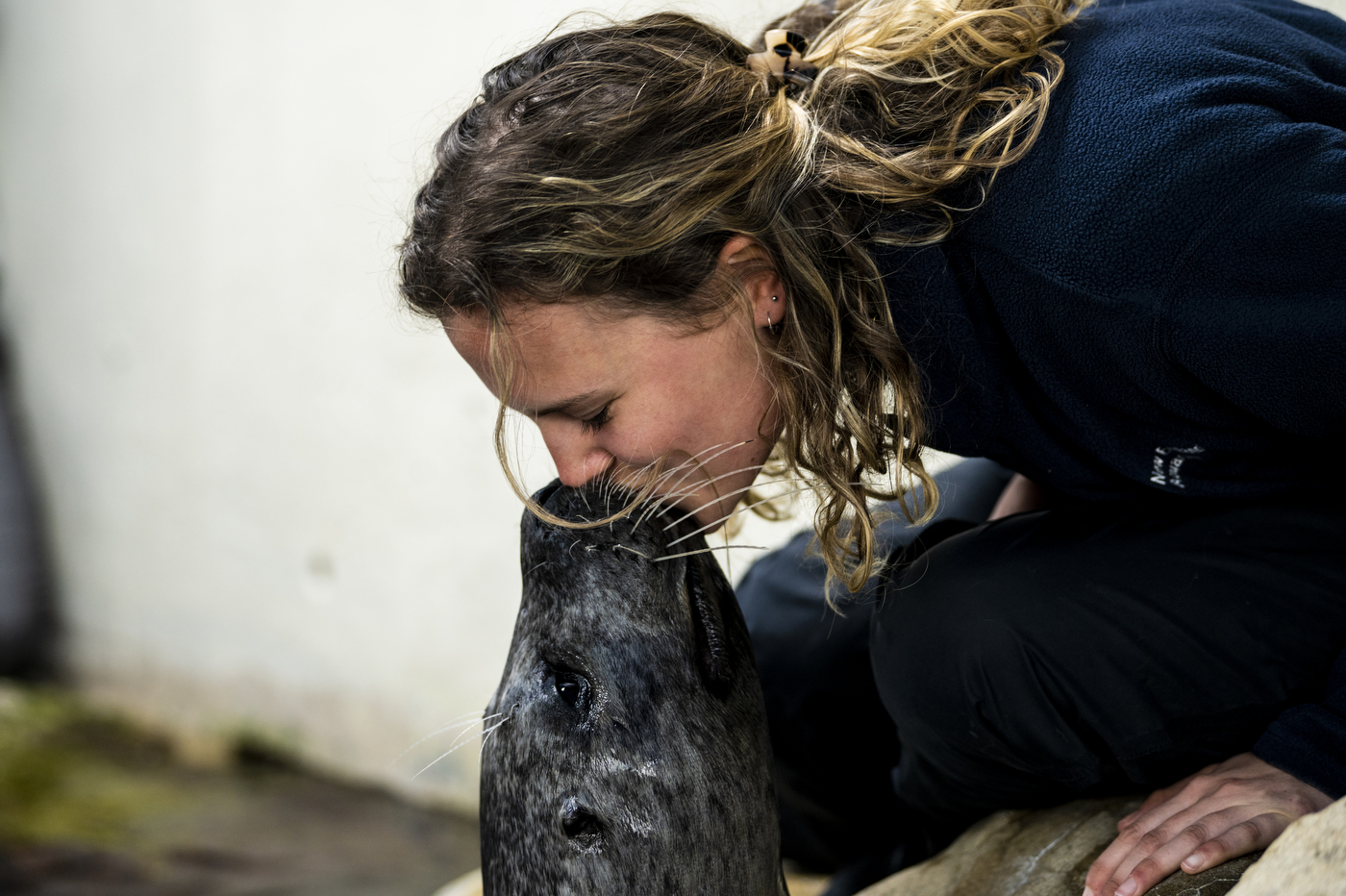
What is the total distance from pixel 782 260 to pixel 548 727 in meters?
0.66

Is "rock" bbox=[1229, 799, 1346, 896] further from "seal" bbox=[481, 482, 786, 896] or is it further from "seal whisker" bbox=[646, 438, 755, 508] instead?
"seal whisker" bbox=[646, 438, 755, 508]

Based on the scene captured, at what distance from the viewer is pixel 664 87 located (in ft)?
4.62

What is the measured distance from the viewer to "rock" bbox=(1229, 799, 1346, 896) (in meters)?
1.01

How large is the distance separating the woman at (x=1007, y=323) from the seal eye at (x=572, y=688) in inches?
10.2

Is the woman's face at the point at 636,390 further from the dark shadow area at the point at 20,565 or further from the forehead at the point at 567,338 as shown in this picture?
the dark shadow area at the point at 20,565

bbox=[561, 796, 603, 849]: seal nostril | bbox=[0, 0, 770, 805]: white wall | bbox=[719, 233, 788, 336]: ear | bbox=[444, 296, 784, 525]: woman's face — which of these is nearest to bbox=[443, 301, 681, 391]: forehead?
bbox=[444, 296, 784, 525]: woman's face

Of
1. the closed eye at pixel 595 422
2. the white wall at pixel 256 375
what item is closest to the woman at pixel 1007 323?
the closed eye at pixel 595 422

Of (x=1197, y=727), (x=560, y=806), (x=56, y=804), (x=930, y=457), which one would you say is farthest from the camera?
(x=56, y=804)

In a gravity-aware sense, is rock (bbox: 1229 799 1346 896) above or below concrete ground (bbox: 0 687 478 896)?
above

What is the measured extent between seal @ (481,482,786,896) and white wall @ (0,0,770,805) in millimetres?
1632

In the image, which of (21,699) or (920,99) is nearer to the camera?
(920,99)

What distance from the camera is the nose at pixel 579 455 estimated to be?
151cm

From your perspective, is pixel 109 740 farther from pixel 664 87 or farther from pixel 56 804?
pixel 664 87

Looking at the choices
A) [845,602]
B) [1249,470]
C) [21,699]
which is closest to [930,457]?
[845,602]
